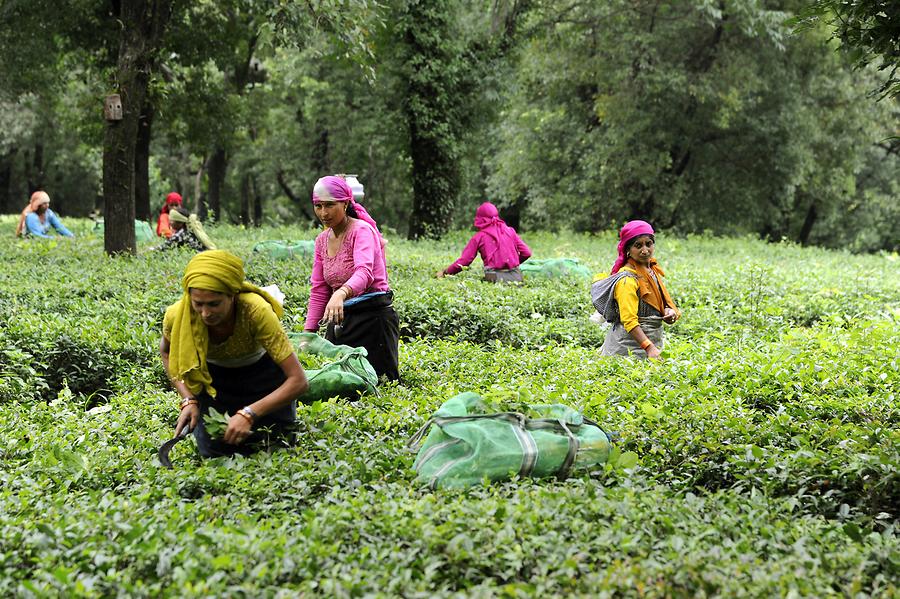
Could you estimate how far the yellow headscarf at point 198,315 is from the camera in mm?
4155

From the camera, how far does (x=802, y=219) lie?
40.1 meters

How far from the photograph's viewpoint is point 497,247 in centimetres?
1194

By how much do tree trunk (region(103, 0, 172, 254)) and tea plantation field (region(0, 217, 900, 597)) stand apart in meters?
4.32

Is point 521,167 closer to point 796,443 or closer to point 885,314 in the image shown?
point 885,314

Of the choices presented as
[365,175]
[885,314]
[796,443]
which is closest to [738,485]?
[796,443]

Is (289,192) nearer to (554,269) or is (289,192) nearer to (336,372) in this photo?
(554,269)

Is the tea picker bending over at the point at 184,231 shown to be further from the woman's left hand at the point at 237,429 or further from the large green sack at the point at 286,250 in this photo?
the woman's left hand at the point at 237,429

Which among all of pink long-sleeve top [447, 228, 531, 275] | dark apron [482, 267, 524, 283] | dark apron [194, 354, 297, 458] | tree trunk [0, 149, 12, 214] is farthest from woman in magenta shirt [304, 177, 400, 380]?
tree trunk [0, 149, 12, 214]

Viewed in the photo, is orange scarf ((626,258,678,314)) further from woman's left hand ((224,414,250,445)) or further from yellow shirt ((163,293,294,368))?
woman's left hand ((224,414,250,445))

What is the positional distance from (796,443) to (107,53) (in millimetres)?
17045

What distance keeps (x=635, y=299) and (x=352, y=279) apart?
238 cm

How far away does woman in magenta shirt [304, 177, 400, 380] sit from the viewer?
602 centimetres

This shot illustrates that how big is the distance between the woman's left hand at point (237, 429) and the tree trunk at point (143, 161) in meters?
13.9

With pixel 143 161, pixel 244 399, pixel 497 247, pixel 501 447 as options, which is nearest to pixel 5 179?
pixel 143 161
